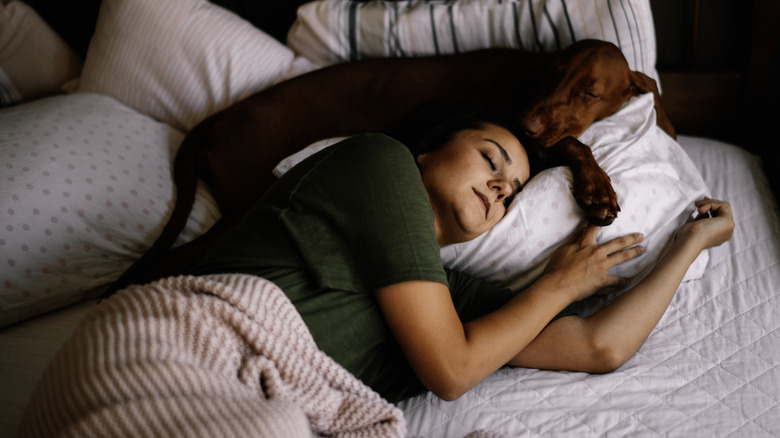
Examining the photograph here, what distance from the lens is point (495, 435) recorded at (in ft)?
3.28

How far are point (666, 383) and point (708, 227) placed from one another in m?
0.43

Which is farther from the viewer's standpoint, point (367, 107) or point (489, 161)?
point (367, 107)

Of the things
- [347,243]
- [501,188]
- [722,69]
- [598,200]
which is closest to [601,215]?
[598,200]

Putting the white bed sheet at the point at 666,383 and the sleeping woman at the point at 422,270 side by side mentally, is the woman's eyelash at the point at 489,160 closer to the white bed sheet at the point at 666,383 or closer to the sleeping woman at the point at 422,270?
the sleeping woman at the point at 422,270

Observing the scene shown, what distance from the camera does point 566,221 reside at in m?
1.36

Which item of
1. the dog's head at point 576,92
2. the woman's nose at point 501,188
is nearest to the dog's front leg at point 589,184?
the dog's head at point 576,92

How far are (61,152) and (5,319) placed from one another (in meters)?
0.46

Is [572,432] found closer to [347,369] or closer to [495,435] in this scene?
[495,435]

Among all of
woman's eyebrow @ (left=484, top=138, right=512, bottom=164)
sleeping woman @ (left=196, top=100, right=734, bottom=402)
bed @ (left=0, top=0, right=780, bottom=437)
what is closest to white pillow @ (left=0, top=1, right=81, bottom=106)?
bed @ (left=0, top=0, right=780, bottom=437)

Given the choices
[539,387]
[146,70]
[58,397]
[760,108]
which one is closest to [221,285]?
[58,397]

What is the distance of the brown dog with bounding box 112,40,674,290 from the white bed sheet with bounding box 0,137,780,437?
47cm

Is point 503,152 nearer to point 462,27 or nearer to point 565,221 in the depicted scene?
point 565,221

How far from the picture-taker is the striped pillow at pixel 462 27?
1.78 m

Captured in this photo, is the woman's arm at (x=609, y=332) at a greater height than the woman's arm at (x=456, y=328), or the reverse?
the woman's arm at (x=456, y=328)
